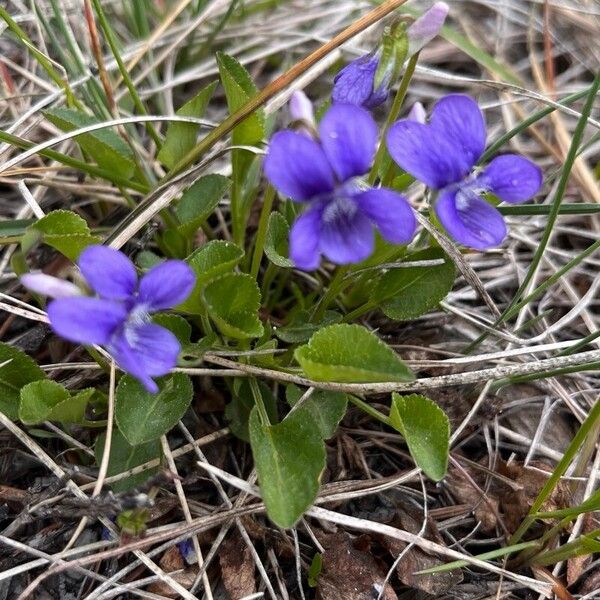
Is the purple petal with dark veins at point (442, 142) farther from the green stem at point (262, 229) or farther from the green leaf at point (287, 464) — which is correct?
the green leaf at point (287, 464)

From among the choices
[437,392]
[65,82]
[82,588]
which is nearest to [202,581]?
[82,588]

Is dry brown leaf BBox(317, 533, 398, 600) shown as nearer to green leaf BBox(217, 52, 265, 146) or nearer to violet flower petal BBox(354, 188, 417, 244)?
violet flower petal BBox(354, 188, 417, 244)

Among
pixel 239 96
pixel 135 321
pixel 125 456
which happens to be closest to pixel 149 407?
pixel 125 456

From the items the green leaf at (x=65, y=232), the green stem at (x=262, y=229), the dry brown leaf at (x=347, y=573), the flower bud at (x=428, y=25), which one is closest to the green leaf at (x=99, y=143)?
the green leaf at (x=65, y=232)

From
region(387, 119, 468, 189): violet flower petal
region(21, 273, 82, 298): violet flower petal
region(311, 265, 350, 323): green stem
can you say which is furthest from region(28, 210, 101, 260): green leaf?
region(387, 119, 468, 189): violet flower petal

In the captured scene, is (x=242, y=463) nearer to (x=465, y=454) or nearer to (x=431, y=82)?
(x=465, y=454)

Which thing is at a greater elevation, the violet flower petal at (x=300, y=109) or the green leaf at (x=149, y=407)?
the violet flower petal at (x=300, y=109)

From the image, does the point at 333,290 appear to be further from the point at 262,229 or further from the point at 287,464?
the point at 287,464
